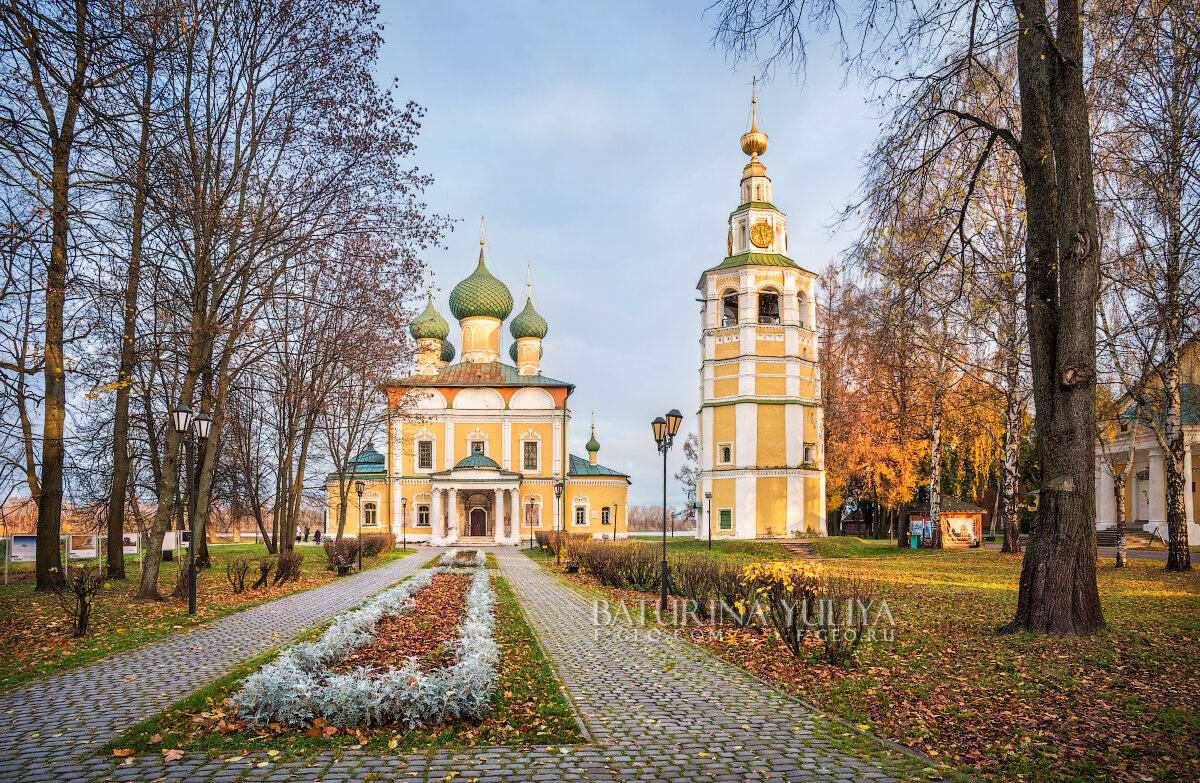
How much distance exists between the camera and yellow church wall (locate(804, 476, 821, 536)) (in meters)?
36.0

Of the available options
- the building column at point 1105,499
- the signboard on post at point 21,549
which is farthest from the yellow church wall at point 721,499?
the signboard on post at point 21,549

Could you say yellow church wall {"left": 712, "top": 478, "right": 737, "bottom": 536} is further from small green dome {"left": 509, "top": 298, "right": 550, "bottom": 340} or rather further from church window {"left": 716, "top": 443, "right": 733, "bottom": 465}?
small green dome {"left": 509, "top": 298, "right": 550, "bottom": 340}

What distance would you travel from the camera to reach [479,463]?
45.6 m

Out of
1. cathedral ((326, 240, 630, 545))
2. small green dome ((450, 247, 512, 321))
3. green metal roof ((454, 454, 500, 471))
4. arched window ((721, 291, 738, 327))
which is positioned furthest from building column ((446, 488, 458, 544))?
arched window ((721, 291, 738, 327))

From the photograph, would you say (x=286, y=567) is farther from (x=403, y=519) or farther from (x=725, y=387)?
(x=403, y=519)

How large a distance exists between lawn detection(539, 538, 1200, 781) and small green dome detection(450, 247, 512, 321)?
137ft

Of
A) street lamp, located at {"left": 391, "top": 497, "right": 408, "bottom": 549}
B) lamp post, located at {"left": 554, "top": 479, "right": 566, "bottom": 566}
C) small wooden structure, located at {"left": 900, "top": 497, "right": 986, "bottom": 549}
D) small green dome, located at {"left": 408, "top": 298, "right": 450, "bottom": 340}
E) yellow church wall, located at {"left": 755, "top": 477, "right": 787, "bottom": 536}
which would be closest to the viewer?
lamp post, located at {"left": 554, "top": 479, "right": 566, "bottom": 566}

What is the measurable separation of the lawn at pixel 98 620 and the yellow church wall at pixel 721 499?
71.3ft

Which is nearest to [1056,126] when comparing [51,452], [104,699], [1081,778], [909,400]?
[1081,778]

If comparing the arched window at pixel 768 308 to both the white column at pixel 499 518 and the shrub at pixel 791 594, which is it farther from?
the shrub at pixel 791 594

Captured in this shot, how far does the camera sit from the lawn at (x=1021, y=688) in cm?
508

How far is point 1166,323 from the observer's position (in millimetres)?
13492

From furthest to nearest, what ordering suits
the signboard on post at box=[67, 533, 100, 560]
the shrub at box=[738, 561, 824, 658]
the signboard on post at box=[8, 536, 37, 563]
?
1. the signboard on post at box=[67, 533, 100, 560]
2. the signboard on post at box=[8, 536, 37, 563]
3. the shrub at box=[738, 561, 824, 658]

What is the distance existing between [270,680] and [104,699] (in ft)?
6.31
